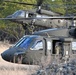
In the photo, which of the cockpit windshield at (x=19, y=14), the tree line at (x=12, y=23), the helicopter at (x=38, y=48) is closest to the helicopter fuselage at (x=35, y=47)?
the helicopter at (x=38, y=48)

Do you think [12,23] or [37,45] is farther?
[12,23]

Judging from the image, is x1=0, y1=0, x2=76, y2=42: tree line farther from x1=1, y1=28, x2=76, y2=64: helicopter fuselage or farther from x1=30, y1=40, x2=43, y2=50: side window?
x1=30, y1=40, x2=43, y2=50: side window

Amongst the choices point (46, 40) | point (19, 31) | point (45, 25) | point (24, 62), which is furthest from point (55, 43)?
point (19, 31)

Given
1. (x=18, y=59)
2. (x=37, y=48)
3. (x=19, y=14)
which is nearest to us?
(x=18, y=59)

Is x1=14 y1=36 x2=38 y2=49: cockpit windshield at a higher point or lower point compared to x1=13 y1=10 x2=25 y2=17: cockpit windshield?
lower

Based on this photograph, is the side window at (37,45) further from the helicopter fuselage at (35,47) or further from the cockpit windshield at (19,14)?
the cockpit windshield at (19,14)

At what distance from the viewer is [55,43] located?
16.0 m

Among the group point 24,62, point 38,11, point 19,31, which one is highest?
point 38,11

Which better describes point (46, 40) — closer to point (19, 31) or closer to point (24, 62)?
point (24, 62)

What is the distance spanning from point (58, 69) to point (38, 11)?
33.2 feet

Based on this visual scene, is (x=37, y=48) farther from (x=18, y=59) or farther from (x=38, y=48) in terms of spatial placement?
(x=18, y=59)

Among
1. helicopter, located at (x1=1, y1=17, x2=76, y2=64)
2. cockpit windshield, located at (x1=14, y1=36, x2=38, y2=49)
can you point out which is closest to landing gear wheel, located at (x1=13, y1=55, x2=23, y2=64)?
helicopter, located at (x1=1, y1=17, x2=76, y2=64)

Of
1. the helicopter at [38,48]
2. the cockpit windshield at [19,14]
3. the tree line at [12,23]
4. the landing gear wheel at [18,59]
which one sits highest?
the cockpit windshield at [19,14]

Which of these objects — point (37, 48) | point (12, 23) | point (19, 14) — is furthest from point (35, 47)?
point (12, 23)
